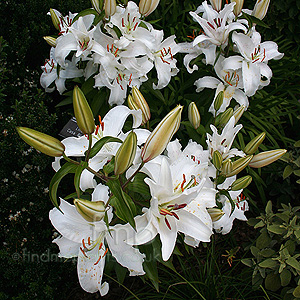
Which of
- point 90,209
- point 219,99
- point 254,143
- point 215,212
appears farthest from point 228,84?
point 90,209

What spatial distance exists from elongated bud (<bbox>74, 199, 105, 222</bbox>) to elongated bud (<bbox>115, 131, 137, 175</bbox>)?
95 millimetres

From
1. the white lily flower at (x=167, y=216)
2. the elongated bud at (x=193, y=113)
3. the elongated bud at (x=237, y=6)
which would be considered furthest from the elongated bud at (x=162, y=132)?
the elongated bud at (x=237, y=6)

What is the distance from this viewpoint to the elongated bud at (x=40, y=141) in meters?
0.76

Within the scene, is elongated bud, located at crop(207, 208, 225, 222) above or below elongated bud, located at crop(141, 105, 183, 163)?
below

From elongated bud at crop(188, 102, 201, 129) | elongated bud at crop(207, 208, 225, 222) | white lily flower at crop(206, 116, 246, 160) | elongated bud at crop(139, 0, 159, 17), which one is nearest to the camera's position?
elongated bud at crop(207, 208, 225, 222)

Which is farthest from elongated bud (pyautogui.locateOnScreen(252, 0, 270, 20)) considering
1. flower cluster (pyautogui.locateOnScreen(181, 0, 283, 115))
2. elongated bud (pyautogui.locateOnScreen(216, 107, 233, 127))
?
elongated bud (pyautogui.locateOnScreen(216, 107, 233, 127))

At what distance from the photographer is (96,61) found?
131cm

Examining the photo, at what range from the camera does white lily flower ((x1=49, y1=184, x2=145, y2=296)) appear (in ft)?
2.93

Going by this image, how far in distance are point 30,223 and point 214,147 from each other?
37.6 inches

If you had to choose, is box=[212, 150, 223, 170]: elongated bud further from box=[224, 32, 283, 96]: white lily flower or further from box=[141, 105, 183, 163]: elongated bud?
box=[224, 32, 283, 96]: white lily flower

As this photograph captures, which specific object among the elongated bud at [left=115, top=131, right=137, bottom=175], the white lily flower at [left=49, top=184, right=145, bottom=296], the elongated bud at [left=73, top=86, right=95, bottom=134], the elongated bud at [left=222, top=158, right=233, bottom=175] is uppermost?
the elongated bud at [left=73, top=86, right=95, bottom=134]

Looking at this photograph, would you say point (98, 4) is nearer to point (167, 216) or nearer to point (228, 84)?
point (228, 84)

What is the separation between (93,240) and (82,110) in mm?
343

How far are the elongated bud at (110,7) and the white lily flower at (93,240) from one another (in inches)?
25.6
